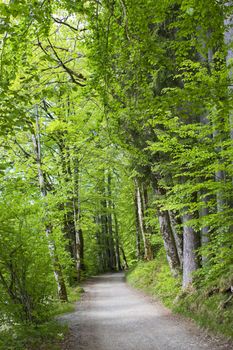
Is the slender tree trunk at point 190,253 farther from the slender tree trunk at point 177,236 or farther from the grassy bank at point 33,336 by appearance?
the grassy bank at point 33,336

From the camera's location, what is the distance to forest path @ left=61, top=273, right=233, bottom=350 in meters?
6.93

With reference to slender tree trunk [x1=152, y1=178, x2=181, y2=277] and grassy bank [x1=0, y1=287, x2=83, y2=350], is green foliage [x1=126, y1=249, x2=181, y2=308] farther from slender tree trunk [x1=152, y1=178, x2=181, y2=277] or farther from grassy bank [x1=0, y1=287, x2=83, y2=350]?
grassy bank [x1=0, y1=287, x2=83, y2=350]

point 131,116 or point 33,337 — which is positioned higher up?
point 131,116

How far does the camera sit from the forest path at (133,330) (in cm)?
693

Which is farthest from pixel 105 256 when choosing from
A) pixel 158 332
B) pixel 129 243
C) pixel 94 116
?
pixel 158 332

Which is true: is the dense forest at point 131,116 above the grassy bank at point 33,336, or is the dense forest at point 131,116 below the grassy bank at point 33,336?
above

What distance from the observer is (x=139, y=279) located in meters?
17.8

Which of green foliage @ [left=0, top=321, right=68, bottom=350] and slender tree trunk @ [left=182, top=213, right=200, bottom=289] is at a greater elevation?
slender tree trunk @ [left=182, top=213, right=200, bottom=289]

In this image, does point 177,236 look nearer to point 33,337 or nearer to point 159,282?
point 159,282

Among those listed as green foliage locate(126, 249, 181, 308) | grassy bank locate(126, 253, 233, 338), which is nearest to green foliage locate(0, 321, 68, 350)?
grassy bank locate(126, 253, 233, 338)

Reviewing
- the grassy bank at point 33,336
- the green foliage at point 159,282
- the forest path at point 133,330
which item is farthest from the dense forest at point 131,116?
the forest path at point 133,330

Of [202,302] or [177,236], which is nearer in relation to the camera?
[202,302]

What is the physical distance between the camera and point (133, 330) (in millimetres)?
8328

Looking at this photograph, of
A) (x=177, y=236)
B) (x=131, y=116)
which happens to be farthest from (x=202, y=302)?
(x=131, y=116)
